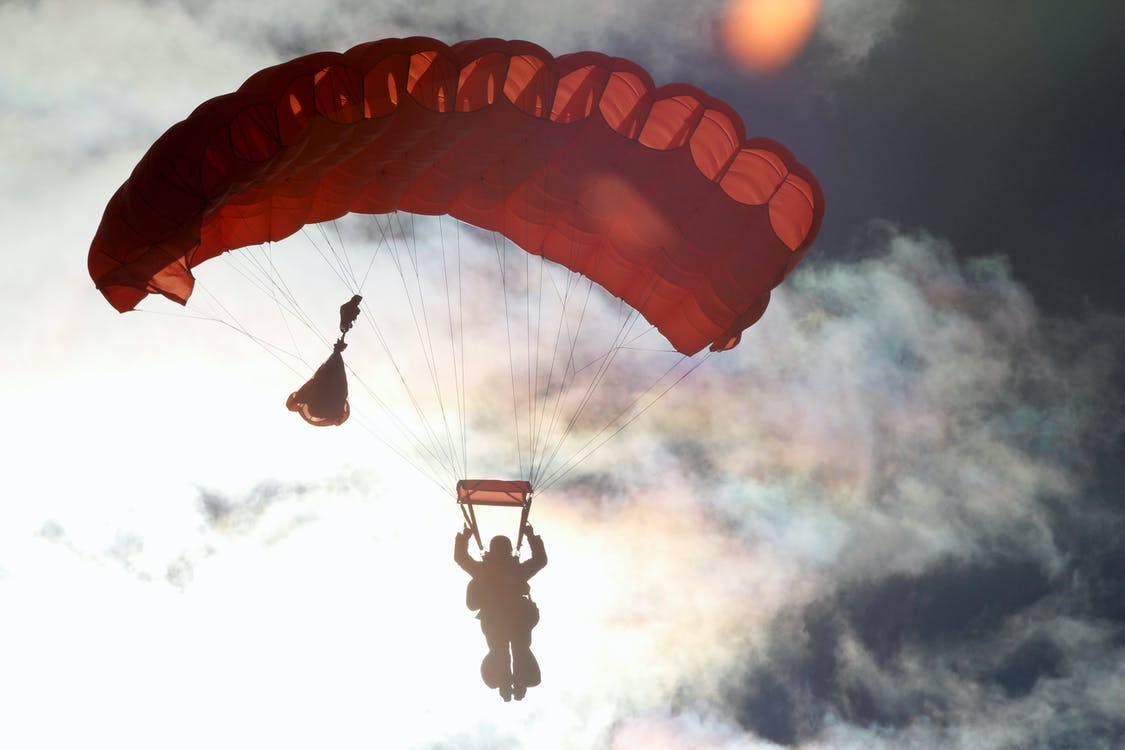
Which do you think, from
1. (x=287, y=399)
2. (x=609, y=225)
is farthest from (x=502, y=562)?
(x=609, y=225)

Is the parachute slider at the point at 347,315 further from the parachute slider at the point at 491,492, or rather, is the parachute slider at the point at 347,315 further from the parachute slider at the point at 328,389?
the parachute slider at the point at 491,492

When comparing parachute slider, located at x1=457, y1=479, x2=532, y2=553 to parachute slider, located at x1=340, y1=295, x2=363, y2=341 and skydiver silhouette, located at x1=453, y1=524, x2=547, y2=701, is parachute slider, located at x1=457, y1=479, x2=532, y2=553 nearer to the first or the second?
skydiver silhouette, located at x1=453, y1=524, x2=547, y2=701

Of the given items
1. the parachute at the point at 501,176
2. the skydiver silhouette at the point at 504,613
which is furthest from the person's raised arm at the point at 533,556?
the parachute at the point at 501,176

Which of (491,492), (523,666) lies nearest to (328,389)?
(491,492)

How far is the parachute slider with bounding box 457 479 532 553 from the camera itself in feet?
31.3

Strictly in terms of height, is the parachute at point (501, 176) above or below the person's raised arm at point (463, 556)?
above

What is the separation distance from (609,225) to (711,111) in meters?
1.87

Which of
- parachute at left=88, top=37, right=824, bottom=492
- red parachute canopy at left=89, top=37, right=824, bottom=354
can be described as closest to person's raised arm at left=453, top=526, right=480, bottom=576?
parachute at left=88, top=37, right=824, bottom=492

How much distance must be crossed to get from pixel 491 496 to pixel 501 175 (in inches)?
140

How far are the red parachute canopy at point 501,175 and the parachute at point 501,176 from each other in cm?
2

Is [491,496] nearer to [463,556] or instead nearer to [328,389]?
[463,556]

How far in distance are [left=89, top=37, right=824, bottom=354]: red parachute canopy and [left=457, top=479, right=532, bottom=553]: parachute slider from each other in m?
3.05

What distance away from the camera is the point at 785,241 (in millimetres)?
10016

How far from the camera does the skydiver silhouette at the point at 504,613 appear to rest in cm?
941
